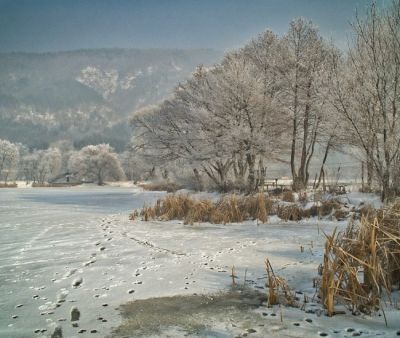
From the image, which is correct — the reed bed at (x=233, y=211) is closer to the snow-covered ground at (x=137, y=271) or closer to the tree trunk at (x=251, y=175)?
the snow-covered ground at (x=137, y=271)

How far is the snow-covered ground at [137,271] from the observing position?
142 inches

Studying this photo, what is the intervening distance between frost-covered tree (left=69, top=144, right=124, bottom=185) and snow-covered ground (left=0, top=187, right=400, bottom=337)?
66833mm

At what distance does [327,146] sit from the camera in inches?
924

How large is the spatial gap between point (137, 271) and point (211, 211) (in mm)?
6780

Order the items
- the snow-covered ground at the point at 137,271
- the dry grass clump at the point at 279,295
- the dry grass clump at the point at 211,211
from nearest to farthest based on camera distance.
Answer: the snow-covered ground at the point at 137,271
the dry grass clump at the point at 279,295
the dry grass clump at the point at 211,211

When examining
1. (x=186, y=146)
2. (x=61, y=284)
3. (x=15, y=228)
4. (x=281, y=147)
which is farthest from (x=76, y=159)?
(x=61, y=284)

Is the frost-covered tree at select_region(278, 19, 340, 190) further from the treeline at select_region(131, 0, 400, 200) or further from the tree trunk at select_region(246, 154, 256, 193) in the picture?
the tree trunk at select_region(246, 154, 256, 193)

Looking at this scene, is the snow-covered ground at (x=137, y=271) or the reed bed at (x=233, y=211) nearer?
the snow-covered ground at (x=137, y=271)

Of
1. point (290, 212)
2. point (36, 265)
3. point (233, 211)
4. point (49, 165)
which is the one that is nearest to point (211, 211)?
point (233, 211)

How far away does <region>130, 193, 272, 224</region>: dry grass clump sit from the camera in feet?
38.7

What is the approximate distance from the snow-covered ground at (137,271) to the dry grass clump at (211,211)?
129cm

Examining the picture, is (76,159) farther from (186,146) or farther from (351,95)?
(351,95)

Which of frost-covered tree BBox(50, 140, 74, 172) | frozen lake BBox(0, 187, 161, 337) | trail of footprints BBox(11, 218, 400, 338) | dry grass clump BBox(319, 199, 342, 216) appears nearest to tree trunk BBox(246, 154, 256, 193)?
dry grass clump BBox(319, 199, 342, 216)

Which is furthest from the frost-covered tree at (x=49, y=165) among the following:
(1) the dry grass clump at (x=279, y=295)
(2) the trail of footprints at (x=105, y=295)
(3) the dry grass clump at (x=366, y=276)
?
(3) the dry grass clump at (x=366, y=276)
